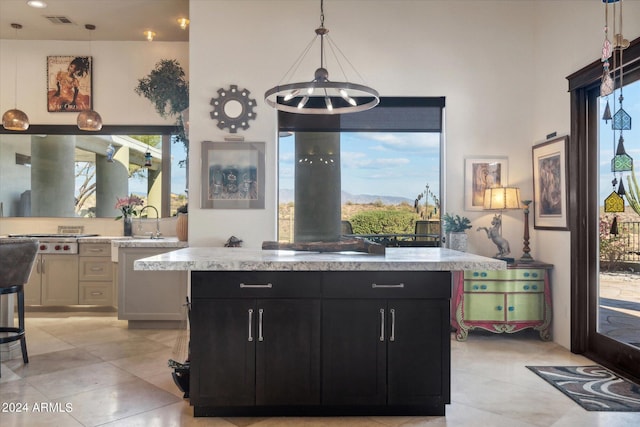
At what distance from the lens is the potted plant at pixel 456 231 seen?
4594mm

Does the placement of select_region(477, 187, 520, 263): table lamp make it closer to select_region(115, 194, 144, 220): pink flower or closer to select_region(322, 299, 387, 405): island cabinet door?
select_region(322, 299, 387, 405): island cabinet door

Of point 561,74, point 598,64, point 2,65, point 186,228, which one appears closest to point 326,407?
point 186,228

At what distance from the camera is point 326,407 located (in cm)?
275

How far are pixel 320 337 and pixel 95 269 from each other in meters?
3.93

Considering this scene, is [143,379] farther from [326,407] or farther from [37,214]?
[37,214]

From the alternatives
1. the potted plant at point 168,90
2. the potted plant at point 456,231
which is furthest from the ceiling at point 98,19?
the potted plant at point 456,231

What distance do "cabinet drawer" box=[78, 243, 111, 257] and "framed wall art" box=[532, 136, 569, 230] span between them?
4.82m

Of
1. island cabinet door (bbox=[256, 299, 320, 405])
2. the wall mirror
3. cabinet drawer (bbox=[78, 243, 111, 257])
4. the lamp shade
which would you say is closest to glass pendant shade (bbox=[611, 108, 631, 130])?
island cabinet door (bbox=[256, 299, 320, 405])

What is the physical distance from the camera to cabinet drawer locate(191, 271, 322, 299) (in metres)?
2.68

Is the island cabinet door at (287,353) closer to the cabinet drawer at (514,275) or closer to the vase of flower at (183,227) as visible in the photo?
the cabinet drawer at (514,275)

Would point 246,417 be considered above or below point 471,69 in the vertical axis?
below

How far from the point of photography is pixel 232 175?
4754 millimetres

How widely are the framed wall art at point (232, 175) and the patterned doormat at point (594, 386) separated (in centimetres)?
297

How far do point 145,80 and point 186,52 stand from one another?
67 cm
